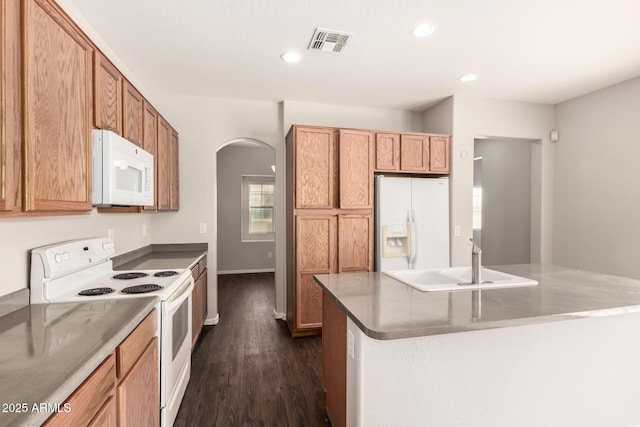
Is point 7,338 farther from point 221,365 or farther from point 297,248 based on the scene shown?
point 297,248

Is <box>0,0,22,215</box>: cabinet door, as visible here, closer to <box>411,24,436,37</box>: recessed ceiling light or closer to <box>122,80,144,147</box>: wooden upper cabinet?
<box>122,80,144,147</box>: wooden upper cabinet

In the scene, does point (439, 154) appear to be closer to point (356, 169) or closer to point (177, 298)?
point (356, 169)

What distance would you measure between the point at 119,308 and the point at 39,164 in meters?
0.72

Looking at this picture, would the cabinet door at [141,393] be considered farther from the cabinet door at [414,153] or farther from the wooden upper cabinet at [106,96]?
the cabinet door at [414,153]

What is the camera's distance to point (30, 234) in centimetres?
162

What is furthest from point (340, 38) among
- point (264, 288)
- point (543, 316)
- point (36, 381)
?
point (264, 288)

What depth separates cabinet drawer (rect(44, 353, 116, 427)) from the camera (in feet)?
2.85

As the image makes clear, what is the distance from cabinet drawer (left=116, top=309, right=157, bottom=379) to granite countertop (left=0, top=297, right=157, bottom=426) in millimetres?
46

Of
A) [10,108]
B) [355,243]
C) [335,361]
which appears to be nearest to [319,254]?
[355,243]

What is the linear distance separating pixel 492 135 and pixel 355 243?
7.42ft

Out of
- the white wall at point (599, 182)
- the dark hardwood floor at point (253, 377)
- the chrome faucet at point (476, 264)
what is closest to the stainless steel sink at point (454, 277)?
the chrome faucet at point (476, 264)

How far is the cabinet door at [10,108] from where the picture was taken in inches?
41.8

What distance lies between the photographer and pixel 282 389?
7.70 feet

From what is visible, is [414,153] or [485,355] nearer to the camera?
[485,355]
